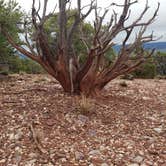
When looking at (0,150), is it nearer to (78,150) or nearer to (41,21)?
(78,150)

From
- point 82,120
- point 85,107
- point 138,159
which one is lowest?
point 138,159

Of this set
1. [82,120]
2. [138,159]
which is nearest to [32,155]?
[82,120]

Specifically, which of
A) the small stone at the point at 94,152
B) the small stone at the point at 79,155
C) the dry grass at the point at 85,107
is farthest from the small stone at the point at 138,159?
the dry grass at the point at 85,107

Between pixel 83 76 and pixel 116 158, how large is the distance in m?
3.04

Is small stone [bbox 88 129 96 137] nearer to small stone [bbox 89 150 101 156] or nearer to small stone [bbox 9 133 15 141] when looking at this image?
small stone [bbox 89 150 101 156]

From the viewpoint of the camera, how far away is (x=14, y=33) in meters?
14.4

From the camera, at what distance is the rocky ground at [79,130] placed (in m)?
7.14

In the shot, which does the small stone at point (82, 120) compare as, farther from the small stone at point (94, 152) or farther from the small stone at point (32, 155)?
the small stone at point (32, 155)

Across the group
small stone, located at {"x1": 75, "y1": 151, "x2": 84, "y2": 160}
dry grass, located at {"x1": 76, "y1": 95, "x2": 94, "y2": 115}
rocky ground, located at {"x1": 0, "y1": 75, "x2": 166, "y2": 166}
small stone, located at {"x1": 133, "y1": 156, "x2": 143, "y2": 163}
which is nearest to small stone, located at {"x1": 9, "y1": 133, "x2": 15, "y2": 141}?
rocky ground, located at {"x1": 0, "y1": 75, "x2": 166, "y2": 166}

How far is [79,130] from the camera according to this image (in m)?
7.93

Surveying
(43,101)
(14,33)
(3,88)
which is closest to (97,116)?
(43,101)

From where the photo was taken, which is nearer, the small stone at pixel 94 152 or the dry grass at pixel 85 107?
the small stone at pixel 94 152

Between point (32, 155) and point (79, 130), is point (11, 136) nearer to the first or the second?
point (32, 155)

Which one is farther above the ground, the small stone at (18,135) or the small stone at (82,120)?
the small stone at (82,120)
